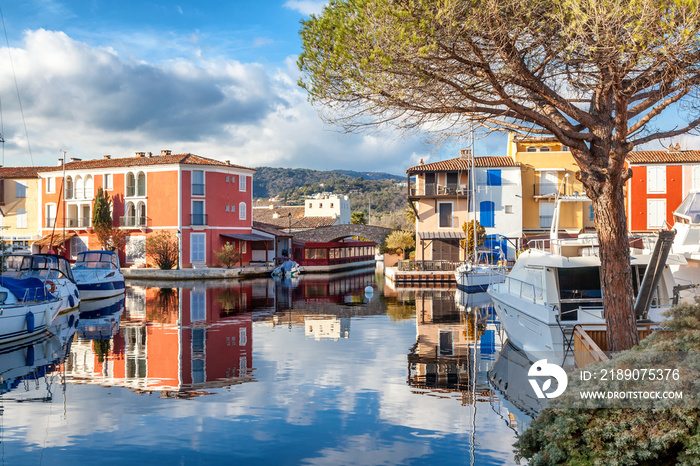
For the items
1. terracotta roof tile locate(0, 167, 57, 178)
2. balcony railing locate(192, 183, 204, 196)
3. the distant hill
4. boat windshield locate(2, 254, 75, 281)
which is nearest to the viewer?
boat windshield locate(2, 254, 75, 281)

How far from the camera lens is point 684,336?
5.46 m

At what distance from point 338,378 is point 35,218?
50266mm

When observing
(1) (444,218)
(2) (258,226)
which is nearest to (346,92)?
(1) (444,218)

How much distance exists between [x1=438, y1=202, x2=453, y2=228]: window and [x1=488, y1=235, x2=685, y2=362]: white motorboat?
28138mm

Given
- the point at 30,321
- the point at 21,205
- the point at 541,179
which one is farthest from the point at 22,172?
the point at 30,321

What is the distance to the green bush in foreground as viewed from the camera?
457 centimetres

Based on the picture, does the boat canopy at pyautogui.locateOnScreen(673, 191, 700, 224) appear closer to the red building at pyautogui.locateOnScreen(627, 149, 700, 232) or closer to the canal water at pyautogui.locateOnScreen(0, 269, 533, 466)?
the canal water at pyautogui.locateOnScreen(0, 269, 533, 466)

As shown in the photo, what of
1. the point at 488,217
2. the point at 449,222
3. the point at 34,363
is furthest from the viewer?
the point at 449,222

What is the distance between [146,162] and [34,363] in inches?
1407

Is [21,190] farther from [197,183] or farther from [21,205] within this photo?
[197,183]

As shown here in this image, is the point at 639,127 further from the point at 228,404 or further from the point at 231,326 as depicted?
the point at 231,326

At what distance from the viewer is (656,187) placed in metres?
39.0

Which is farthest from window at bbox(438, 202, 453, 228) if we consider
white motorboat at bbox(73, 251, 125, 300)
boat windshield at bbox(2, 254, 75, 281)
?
boat windshield at bbox(2, 254, 75, 281)

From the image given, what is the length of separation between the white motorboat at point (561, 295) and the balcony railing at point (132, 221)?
37541mm
